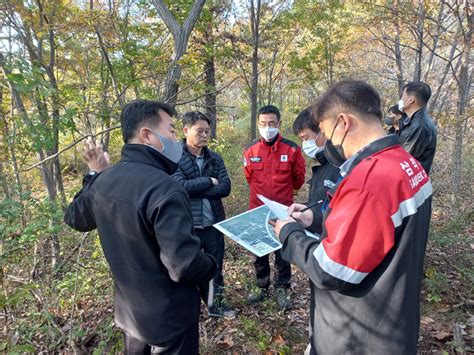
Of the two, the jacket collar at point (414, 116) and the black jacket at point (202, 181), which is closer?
the black jacket at point (202, 181)

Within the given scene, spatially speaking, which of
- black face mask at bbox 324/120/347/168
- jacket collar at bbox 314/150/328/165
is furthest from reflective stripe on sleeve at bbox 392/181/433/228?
jacket collar at bbox 314/150/328/165

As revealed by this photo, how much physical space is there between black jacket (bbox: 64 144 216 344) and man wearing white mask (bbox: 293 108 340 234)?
1.33 meters

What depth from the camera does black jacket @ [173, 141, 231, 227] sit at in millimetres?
3162

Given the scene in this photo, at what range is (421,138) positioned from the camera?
3.65 meters

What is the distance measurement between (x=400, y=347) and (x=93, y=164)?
2066 mm

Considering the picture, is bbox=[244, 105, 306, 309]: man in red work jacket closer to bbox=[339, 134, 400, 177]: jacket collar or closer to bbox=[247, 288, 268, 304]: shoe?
bbox=[247, 288, 268, 304]: shoe

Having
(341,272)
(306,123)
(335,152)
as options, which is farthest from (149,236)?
(306,123)

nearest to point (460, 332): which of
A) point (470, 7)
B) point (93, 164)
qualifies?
point (93, 164)

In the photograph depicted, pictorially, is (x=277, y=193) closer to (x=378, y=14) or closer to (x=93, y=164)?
(x=93, y=164)

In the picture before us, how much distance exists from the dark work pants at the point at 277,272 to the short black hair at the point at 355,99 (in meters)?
2.52

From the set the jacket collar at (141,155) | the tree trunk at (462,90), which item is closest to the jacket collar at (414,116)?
the tree trunk at (462,90)

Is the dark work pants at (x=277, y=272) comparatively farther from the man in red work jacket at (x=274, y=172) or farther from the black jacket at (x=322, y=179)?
the black jacket at (x=322, y=179)

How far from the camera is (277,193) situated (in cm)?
366

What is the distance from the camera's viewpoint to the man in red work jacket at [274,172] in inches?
141
